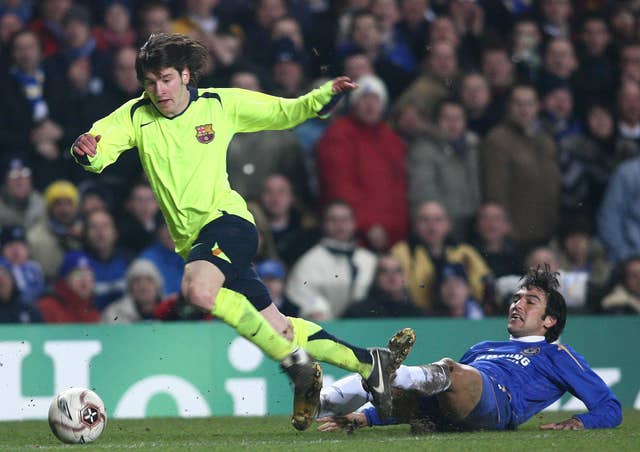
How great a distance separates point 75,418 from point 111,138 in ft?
4.79

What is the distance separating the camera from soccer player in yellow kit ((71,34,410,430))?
6320mm

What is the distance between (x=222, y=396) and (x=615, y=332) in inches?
120

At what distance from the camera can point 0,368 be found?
29.2 feet

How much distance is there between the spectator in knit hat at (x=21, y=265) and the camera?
9664mm

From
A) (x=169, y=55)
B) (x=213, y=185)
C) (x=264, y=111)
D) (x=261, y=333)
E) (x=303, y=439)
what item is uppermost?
(x=169, y=55)

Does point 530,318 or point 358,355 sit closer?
point 358,355

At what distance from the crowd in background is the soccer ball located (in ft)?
9.21

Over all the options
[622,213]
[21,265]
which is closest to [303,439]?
[21,265]

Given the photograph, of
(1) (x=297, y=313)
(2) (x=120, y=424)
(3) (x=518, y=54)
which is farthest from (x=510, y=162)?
(2) (x=120, y=424)

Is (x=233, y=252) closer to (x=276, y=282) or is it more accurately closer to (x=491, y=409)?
(x=491, y=409)

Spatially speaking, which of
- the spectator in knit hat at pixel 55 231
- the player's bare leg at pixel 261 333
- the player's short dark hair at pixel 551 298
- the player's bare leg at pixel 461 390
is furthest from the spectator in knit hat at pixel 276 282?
the player's bare leg at pixel 261 333

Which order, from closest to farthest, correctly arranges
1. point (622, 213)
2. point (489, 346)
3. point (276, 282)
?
point (489, 346), point (276, 282), point (622, 213)

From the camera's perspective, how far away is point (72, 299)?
31.9ft

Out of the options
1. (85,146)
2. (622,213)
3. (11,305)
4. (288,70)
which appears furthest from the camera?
(622,213)
